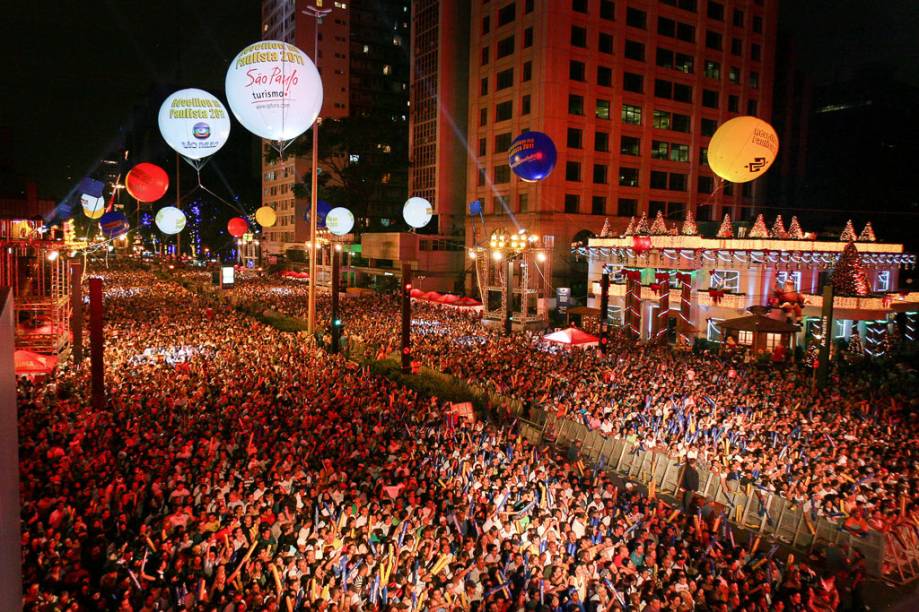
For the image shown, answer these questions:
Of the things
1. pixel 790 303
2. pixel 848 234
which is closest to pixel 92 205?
pixel 790 303

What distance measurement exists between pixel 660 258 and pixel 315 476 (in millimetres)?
23314

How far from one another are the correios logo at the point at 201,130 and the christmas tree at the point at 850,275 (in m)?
25.1

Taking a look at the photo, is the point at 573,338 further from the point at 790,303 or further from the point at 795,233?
the point at 795,233

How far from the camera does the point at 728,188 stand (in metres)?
52.3

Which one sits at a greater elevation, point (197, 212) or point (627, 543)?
point (197, 212)

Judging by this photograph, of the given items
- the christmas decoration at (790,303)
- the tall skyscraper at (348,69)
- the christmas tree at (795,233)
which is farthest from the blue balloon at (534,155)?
the tall skyscraper at (348,69)

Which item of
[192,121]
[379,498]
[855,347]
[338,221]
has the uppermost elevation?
[192,121]

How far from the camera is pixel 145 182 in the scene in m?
21.8

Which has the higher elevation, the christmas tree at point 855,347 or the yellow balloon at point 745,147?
the yellow balloon at point 745,147

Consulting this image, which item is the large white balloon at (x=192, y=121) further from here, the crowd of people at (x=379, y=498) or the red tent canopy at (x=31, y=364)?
the red tent canopy at (x=31, y=364)

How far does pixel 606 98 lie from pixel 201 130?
33.6m

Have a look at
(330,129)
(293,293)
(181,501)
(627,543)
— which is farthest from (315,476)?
(330,129)

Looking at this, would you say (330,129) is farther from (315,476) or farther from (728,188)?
(315,476)

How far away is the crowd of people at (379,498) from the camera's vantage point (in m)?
7.21
